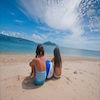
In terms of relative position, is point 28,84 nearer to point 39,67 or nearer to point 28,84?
point 28,84

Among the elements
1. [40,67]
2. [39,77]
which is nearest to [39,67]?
[40,67]

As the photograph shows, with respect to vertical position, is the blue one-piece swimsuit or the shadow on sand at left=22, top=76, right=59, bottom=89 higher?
the blue one-piece swimsuit

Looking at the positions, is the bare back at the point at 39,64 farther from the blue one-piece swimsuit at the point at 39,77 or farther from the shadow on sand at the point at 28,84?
the shadow on sand at the point at 28,84

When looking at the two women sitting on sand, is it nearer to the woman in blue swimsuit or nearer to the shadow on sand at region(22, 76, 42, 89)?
the woman in blue swimsuit

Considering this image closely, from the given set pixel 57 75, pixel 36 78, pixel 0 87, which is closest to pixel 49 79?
pixel 57 75

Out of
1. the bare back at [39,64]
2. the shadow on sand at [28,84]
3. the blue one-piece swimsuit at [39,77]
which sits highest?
the bare back at [39,64]

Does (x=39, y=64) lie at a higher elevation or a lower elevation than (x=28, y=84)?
higher

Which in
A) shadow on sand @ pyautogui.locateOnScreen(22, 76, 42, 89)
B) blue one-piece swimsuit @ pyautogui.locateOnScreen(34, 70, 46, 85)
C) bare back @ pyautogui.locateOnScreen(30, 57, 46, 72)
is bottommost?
shadow on sand @ pyautogui.locateOnScreen(22, 76, 42, 89)

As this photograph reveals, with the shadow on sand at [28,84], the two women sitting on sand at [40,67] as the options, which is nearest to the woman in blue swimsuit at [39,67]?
the two women sitting on sand at [40,67]

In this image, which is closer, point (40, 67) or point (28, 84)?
point (40, 67)

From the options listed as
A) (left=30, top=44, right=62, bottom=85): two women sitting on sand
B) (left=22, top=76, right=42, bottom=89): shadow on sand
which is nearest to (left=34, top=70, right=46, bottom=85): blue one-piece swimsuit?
(left=30, top=44, right=62, bottom=85): two women sitting on sand

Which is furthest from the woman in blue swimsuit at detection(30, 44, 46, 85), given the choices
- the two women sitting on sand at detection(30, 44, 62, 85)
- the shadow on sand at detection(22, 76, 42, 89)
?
the shadow on sand at detection(22, 76, 42, 89)

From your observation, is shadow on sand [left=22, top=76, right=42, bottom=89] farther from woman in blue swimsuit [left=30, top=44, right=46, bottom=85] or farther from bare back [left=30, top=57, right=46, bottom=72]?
bare back [left=30, top=57, right=46, bottom=72]

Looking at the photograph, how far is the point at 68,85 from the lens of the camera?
2.97 meters
